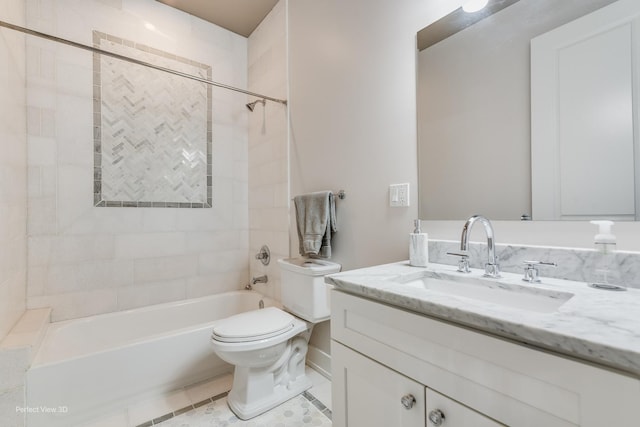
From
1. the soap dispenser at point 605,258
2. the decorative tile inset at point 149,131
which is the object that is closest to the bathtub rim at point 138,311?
the decorative tile inset at point 149,131

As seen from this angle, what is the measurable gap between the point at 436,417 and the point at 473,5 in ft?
4.79

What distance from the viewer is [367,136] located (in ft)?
5.04

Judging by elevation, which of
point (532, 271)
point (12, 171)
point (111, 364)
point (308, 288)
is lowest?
point (111, 364)

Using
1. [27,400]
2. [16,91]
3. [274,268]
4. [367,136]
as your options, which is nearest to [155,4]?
[16,91]

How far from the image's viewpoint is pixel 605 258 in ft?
2.75

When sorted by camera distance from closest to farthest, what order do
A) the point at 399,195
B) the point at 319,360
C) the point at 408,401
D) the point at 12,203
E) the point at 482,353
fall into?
the point at 482,353
the point at 408,401
the point at 399,195
the point at 12,203
the point at 319,360

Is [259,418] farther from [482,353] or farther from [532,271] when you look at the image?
[532,271]

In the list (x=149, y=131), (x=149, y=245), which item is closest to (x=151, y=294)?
(x=149, y=245)

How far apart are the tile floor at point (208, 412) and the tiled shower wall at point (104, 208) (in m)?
0.80

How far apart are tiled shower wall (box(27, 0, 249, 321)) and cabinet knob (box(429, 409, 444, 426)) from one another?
213cm

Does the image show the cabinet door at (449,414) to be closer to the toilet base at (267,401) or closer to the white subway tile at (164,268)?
the toilet base at (267,401)

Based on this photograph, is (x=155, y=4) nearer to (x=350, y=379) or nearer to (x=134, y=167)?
(x=134, y=167)

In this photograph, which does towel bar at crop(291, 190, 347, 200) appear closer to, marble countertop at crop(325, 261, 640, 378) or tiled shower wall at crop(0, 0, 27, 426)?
marble countertop at crop(325, 261, 640, 378)

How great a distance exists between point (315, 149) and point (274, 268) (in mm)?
1015
